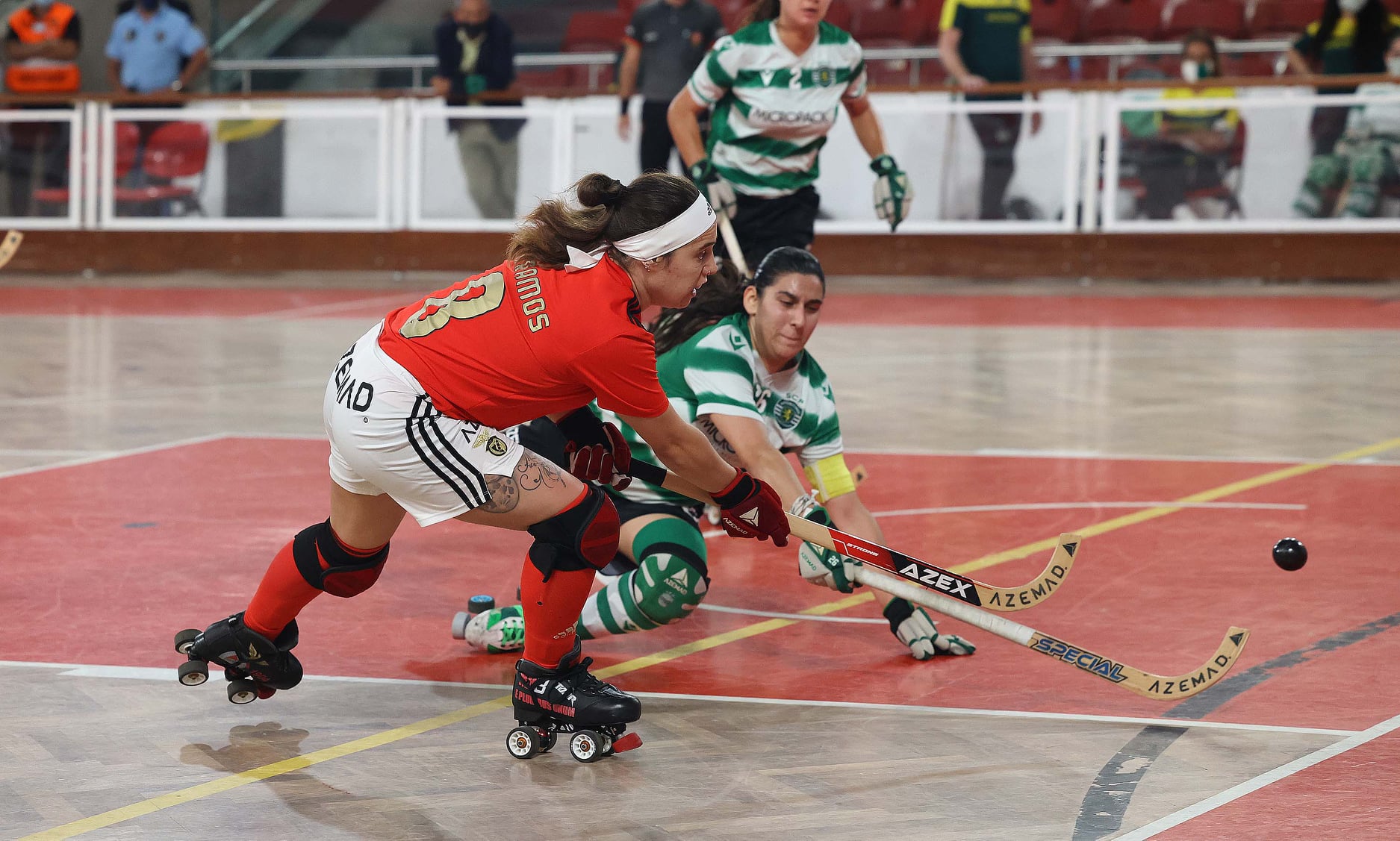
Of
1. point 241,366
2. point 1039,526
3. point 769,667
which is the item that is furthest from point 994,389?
point 769,667

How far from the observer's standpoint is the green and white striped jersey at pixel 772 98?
6523 mm

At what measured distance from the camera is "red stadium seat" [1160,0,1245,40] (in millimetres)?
16156

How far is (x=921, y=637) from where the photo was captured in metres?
4.43

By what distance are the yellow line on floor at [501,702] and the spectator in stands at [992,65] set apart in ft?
23.3

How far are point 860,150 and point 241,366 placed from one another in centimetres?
574

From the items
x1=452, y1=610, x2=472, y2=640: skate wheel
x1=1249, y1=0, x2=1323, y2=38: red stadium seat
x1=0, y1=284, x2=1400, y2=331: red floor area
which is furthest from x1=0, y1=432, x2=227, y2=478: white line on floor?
x1=1249, y1=0, x2=1323, y2=38: red stadium seat

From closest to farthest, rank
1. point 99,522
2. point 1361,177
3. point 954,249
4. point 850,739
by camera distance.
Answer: point 850,739 → point 99,522 → point 1361,177 → point 954,249

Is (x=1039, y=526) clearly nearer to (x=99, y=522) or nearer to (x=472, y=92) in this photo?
(x=99, y=522)

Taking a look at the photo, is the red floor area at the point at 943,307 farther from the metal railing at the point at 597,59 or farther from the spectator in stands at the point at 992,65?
the metal railing at the point at 597,59

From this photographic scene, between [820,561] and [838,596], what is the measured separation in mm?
990

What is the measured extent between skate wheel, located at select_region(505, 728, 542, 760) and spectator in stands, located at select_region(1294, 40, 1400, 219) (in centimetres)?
1140

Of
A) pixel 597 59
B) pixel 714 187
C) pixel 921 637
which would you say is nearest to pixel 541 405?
pixel 921 637

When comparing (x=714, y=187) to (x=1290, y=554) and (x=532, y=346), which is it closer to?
(x=1290, y=554)

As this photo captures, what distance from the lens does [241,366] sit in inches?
396
